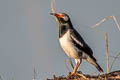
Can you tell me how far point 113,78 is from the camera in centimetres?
927

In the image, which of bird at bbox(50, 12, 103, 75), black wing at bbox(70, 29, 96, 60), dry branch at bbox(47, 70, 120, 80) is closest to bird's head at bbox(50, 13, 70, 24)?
bird at bbox(50, 12, 103, 75)

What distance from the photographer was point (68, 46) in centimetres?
1152

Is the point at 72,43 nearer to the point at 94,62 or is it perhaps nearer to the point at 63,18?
the point at 63,18

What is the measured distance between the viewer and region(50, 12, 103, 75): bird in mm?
11494

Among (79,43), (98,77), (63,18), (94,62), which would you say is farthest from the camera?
(94,62)

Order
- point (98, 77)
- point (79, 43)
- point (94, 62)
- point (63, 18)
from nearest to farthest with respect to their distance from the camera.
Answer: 1. point (98, 77)
2. point (79, 43)
3. point (63, 18)
4. point (94, 62)

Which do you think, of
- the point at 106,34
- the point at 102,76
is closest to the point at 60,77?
the point at 102,76

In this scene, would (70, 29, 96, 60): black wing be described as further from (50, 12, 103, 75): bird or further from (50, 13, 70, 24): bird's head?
(50, 13, 70, 24): bird's head

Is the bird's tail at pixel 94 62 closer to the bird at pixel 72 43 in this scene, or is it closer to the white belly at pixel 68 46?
the bird at pixel 72 43

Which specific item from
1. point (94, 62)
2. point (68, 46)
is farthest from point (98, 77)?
point (94, 62)

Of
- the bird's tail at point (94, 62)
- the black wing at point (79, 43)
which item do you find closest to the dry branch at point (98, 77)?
the black wing at point (79, 43)

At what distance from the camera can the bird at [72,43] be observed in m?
11.5

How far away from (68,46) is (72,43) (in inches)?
5.9

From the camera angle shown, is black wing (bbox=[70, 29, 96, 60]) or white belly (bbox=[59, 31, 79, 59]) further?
black wing (bbox=[70, 29, 96, 60])
